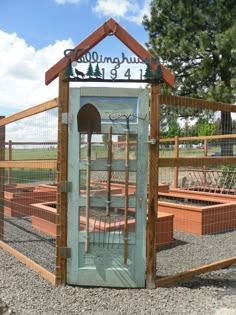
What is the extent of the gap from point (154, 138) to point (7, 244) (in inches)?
135

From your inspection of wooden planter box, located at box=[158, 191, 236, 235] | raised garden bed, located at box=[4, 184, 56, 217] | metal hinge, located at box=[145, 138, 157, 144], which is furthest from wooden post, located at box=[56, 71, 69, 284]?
raised garden bed, located at box=[4, 184, 56, 217]

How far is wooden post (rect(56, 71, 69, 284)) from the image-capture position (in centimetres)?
445

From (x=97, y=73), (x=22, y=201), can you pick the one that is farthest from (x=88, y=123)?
(x=22, y=201)

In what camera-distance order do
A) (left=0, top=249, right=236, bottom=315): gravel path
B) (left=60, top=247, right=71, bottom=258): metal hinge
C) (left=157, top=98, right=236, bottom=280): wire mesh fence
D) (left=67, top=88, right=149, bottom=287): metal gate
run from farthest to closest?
(left=157, top=98, right=236, bottom=280): wire mesh fence < (left=60, top=247, right=71, bottom=258): metal hinge < (left=67, top=88, right=149, bottom=287): metal gate < (left=0, top=249, right=236, bottom=315): gravel path

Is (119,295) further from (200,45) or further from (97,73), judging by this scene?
(200,45)

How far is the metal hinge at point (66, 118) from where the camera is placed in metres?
4.46

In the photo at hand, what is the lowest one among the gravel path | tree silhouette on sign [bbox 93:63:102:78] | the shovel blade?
the gravel path

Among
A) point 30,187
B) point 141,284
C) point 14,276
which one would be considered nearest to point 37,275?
point 14,276

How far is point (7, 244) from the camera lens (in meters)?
6.47

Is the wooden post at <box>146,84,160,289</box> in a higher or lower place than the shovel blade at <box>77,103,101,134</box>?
lower

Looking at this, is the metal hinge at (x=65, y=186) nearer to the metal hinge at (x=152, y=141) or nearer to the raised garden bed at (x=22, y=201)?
the metal hinge at (x=152, y=141)

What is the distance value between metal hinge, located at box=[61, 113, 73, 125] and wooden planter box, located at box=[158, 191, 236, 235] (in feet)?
13.0

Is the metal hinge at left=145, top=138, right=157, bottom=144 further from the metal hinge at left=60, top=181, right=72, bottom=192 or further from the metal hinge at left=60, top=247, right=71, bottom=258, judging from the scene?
the metal hinge at left=60, top=247, right=71, bottom=258

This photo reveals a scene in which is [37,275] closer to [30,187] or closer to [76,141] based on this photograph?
[76,141]
